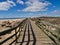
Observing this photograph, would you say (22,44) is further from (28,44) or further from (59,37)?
(59,37)

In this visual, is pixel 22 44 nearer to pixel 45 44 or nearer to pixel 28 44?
pixel 28 44

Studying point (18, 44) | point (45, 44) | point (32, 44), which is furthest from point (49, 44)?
point (18, 44)

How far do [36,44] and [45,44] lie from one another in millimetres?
577

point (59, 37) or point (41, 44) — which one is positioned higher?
point (59, 37)

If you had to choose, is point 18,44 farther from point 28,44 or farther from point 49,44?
point 49,44

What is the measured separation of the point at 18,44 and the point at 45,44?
1661mm

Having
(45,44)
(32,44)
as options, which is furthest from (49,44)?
(32,44)

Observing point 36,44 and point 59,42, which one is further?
point 36,44

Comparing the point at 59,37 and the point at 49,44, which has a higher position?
the point at 59,37

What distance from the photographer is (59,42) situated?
8.52 meters

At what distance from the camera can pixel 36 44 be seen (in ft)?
35.4

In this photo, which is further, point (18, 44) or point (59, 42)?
point (18, 44)

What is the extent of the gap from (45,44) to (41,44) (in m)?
0.25

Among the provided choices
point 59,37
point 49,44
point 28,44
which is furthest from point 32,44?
point 59,37
